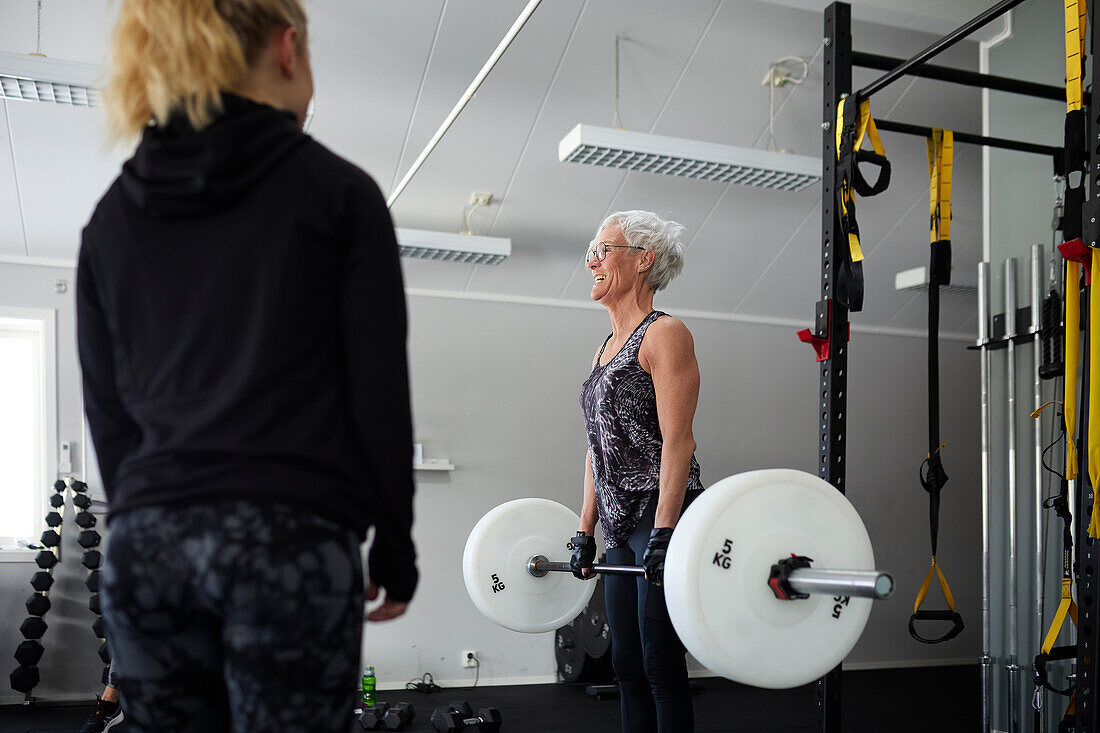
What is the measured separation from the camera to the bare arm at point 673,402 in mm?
2102

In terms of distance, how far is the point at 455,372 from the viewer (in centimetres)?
592

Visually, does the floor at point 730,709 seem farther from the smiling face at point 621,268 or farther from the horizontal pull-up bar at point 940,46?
the horizontal pull-up bar at point 940,46

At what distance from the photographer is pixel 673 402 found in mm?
2133

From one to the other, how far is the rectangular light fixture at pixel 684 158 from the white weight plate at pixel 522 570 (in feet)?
5.43

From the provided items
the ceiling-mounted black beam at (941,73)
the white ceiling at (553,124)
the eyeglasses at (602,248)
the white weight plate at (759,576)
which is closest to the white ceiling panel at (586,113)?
the white ceiling at (553,124)

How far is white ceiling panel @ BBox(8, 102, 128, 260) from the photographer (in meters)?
4.53

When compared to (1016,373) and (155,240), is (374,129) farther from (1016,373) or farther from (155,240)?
(155,240)

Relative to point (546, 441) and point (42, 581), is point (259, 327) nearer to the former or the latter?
point (42, 581)

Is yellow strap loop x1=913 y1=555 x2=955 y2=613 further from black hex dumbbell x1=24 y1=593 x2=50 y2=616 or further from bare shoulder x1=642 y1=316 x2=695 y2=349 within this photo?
black hex dumbbell x1=24 y1=593 x2=50 y2=616

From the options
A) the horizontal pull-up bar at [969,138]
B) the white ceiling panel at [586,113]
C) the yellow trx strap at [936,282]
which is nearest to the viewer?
the yellow trx strap at [936,282]

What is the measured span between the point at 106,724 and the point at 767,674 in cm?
356

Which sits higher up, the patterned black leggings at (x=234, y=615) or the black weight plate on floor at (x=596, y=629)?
the patterned black leggings at (x=234, y=615)

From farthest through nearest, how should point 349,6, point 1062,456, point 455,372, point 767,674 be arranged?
point 455,372
point 349,6
point 1062,456
point 767,674

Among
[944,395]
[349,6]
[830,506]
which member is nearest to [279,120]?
[830,506]
